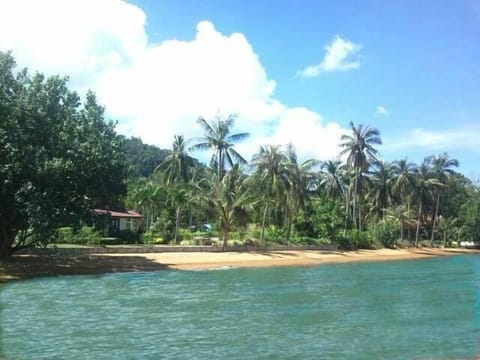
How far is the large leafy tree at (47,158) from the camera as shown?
3312 centimetres

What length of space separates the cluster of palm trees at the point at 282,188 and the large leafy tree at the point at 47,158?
1766cm

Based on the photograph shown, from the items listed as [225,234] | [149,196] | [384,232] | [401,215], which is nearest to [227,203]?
[225,234]

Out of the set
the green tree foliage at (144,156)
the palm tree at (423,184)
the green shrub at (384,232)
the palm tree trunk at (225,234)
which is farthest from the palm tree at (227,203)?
the green tree foliage at (144,156)

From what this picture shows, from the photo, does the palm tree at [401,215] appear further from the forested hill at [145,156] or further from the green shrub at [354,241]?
the forested hill at [145,156]

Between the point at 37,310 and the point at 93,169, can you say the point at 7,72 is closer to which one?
the point at 93,169

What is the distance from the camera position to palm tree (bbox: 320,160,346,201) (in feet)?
268

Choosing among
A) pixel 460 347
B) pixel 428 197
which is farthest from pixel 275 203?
pixel 460 347

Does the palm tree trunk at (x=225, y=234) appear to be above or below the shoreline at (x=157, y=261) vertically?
above

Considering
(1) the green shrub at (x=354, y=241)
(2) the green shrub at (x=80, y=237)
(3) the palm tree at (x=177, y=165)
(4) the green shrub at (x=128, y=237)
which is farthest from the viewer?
(3) the palm tree at (x=177, y=165)

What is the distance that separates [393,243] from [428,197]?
60.5 ft

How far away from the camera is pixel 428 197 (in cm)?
9012

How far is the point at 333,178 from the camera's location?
8225 centimetres

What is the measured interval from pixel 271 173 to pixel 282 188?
2.06 metres

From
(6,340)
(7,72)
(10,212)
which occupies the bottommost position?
(6,340)
